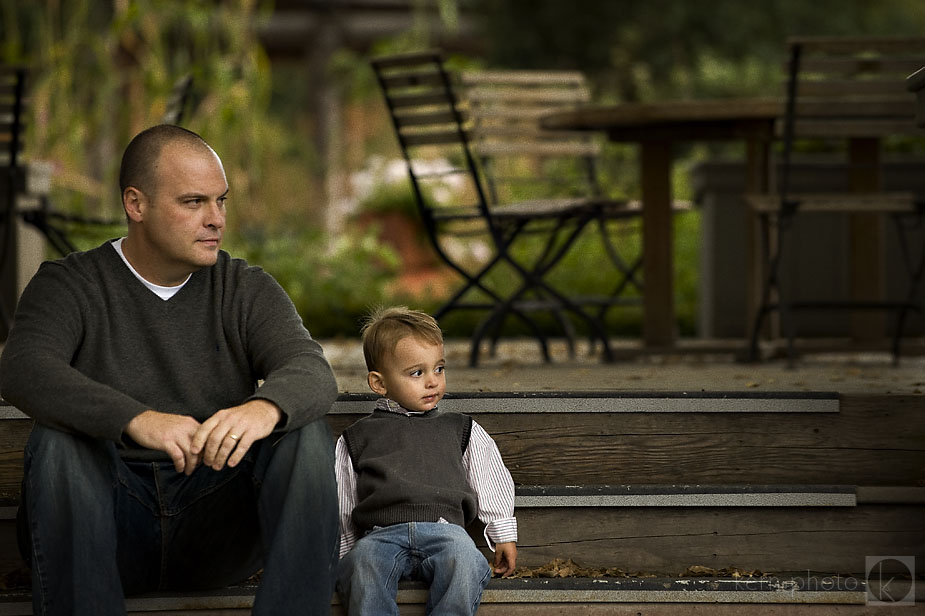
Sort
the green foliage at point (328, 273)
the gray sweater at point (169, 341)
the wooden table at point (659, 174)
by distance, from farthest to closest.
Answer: the green foliage at point (328, 273)
the wooden table at point (659, 174)
the gray sweater at point (169, 341)

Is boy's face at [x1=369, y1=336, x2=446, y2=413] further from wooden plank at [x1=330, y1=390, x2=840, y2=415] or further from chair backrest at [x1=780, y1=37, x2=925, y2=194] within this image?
chair backrest at [x1=780, y1=37, x2=925, y2=194]

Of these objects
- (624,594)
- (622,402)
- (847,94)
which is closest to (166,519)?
(624,594)

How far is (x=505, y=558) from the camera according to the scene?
2.56m

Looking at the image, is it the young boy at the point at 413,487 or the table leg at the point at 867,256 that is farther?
the table leg at the point at 867,256

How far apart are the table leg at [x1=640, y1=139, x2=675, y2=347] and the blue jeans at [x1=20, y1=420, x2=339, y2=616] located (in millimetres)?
2324

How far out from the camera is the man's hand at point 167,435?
2.10 meters

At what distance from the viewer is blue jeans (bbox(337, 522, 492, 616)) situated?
2365 millimetres

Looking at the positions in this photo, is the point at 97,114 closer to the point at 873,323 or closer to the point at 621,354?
the point at 621,354

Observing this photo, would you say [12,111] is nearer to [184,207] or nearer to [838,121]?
[184,207]

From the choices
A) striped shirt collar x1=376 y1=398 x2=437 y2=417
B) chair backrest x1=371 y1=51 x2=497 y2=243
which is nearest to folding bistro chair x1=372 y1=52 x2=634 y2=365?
chair backrest x1=371 y1=51 x2=497 y2=243

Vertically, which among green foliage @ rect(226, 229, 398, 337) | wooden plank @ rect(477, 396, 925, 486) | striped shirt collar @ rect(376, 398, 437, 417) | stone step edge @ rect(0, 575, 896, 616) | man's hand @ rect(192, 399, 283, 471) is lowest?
green foliage @ rect(226, 229, 398, 337)

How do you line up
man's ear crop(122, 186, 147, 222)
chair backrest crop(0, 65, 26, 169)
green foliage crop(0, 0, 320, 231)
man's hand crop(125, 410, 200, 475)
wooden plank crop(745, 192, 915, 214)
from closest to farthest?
man's hand crop(125, 410, 200, 475), man's ear crop(122, 186, 147, 222), wooden plank crop(745, 192, 915, 214), chair backrest crop(0, 65, 26, 169), green foliage crop(0, 0, 320, 231)

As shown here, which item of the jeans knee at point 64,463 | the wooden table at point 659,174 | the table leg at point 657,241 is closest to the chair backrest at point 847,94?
the wooden table at point 659,174

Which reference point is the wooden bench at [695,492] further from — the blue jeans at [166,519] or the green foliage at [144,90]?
the green foliage at [144,90]
